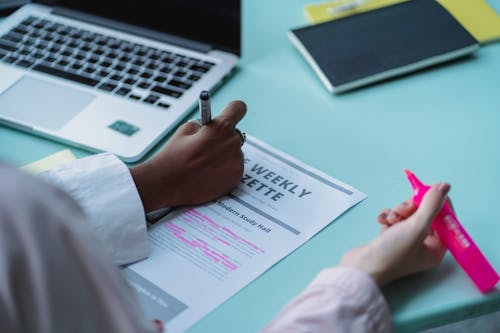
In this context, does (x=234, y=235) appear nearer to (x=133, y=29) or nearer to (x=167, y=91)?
(x=167, y=91)

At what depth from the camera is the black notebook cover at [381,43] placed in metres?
1.12

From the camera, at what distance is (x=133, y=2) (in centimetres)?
120

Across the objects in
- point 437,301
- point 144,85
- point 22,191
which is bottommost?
point 437,301

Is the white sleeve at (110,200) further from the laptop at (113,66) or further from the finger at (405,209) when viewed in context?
the finger at (405,209)

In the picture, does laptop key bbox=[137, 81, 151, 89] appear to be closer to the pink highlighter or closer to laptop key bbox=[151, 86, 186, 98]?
laptop key bbox=[151, 86, 186, 98]

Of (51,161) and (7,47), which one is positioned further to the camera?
(7,47)

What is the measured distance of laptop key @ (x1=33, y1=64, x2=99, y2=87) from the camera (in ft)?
3.69

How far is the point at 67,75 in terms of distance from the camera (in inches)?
44.9

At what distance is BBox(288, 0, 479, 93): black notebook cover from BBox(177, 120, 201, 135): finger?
0.79 ft

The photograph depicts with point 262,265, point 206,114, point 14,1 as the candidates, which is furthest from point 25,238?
point 14,1

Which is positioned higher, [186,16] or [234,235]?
[186,16]

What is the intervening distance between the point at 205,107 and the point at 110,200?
0.18m

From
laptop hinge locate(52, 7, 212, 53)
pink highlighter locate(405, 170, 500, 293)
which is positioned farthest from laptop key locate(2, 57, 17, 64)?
pink highlighter locate(405, 170, 500, 293)

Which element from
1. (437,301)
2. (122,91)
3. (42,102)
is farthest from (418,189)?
(42,102)
